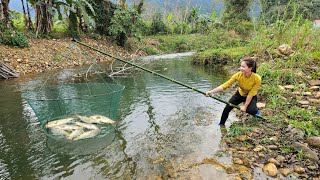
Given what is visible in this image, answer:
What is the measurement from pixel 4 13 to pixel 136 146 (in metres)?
11.4

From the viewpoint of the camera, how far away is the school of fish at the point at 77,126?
4363mm

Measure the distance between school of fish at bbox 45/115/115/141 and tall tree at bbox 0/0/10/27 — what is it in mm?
10011

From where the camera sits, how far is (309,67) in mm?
7348

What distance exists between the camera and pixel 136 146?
4391 mm

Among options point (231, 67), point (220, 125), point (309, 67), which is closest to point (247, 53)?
point (231, 67)

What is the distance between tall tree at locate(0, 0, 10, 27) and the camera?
12.1 meters

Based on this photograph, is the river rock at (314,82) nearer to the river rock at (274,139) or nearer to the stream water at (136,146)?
Result: the stream water at (136,146)

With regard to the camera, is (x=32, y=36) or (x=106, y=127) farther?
(x=32, y=36)

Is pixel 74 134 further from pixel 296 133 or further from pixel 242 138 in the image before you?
pixel 296 133

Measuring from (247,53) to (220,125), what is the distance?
639cm

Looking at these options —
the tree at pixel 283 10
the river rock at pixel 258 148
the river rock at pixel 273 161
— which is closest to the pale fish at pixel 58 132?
the river rock at pixel 258 148

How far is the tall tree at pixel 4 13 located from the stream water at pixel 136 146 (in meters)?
6.80

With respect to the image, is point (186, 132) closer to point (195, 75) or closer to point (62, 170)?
point (62, 170)

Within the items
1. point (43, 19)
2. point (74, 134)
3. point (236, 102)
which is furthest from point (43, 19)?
point (236, 102)
